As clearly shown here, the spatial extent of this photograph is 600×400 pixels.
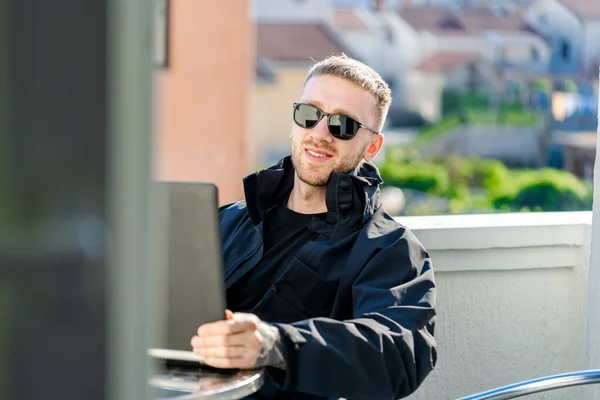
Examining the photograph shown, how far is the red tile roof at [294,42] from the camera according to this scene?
46250mm

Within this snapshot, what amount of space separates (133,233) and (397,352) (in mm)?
1154

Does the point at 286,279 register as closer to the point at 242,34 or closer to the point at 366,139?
the point at 366,139

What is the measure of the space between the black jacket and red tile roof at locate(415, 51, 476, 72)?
58.1 m

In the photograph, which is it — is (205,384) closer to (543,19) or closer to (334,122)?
(334,122)

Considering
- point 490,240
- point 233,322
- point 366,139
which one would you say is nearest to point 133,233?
point 233,322

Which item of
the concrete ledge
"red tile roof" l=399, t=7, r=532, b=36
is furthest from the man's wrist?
"red tile roof" l=399, t=7, r=532, b=36

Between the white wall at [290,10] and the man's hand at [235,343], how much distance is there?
50270 millimetres

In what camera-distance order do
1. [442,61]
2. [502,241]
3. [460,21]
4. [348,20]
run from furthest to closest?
[460,21] < [442,61] < [348,20] < [502,241]

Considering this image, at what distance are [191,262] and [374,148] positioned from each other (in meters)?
0.94

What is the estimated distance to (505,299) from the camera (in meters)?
2.83

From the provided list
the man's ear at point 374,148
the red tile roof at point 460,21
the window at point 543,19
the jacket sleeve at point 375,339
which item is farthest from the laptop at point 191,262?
the window at point 543,19

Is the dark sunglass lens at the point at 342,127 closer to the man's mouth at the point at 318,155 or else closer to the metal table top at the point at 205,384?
the man's mouth at the point at 318,155

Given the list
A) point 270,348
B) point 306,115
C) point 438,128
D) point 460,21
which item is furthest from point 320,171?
point 460,21

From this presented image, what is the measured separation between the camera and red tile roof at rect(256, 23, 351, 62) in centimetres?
4625
